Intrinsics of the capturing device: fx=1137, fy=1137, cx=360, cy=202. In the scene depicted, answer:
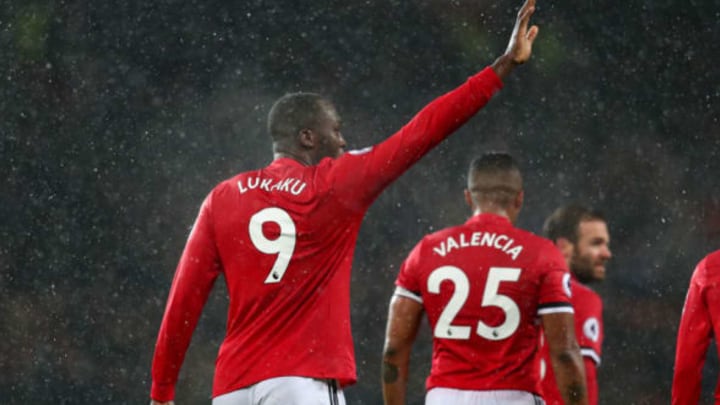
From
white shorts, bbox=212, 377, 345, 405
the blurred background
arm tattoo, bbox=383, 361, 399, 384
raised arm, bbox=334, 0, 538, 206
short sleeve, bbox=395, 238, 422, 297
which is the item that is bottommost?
white shorts, bbox=212, 377, 345, 405

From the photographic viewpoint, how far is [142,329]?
29.1ft

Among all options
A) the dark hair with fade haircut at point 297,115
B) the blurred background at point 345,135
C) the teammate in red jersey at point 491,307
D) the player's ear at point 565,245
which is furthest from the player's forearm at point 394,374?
the blurred background at point 345,135

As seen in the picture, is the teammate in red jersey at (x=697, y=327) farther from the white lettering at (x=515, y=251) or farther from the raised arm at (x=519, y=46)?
the raised arm at (x=519, y=46)

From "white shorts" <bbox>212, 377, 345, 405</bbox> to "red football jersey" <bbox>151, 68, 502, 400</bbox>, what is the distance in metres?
0.02

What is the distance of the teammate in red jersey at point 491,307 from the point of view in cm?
354

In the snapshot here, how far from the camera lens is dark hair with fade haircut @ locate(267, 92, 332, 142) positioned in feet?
11.1

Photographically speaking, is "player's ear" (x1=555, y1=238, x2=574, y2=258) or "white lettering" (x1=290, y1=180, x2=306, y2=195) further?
"player's ear" (x1=555, y1=238, x2=574, y2=258)

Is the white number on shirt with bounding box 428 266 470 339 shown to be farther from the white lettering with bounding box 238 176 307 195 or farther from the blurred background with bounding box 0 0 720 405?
the blurred background with bounding box 0 0 720 405

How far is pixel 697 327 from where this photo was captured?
3.78m

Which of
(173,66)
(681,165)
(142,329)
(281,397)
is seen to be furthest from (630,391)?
(281,397)

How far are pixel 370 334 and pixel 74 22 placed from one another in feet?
11.7

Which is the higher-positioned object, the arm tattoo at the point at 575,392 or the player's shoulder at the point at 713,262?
the player's shoulder at the point at 713,262

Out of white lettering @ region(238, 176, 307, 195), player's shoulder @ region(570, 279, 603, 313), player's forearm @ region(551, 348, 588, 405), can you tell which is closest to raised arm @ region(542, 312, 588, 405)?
player's forearm @ region(551, 348, 588, 405)

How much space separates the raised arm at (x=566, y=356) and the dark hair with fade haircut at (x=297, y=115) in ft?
3.11
